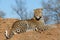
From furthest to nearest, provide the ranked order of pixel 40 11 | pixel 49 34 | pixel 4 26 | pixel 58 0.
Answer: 1. pixel 58 0
2. pixel 4 26
3. pixel 40 11
4. pixel 49 34

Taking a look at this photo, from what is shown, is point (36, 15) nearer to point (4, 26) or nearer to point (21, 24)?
point (21, 24)

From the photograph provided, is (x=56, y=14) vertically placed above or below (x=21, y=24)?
below

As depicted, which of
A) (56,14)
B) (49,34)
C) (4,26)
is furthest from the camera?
(56,14)

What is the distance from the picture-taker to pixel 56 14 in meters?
22.3

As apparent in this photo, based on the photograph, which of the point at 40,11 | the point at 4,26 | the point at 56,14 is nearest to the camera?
the point at 40,11

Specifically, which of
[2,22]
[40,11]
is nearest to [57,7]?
[2,22]

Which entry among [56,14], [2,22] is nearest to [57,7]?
[56,14]

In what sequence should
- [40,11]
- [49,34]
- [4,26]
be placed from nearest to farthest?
[49,34], [40,11], [4,26]

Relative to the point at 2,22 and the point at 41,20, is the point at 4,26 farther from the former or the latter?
the point at 41,20

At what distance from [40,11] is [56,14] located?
984 cm

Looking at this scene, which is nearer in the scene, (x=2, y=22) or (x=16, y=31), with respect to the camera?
(x=16, y=31)

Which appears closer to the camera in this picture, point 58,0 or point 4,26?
point 4,26

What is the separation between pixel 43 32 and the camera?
40.1 ft

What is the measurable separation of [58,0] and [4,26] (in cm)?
986
